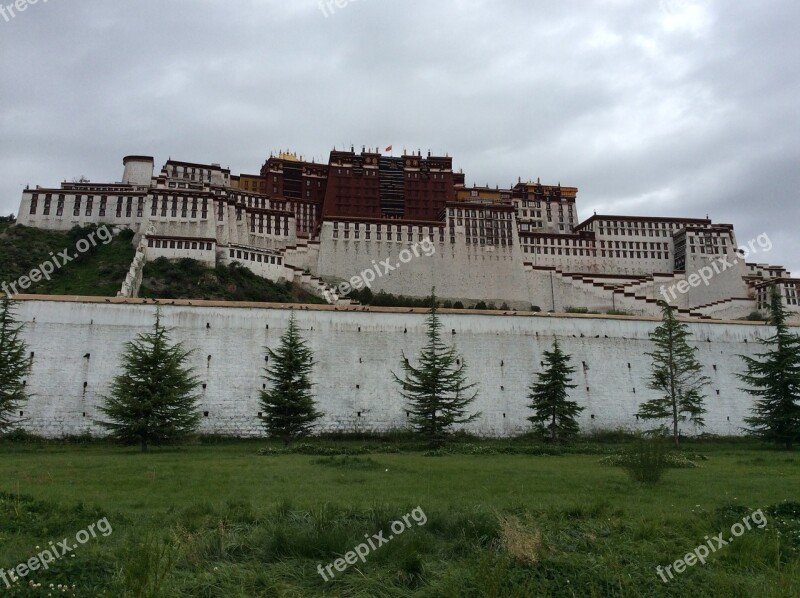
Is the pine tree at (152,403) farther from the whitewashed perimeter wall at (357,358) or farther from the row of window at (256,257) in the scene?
the row of window at (256,257)

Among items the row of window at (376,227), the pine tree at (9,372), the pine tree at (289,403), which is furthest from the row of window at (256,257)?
the pine tree at (289,403)

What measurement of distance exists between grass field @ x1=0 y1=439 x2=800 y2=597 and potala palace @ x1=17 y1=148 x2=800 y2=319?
144ft

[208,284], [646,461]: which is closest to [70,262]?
[208,284]

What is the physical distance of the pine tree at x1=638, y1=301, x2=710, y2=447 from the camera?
1197 inches

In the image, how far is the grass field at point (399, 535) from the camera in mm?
8398

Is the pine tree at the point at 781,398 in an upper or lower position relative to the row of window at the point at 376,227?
lower

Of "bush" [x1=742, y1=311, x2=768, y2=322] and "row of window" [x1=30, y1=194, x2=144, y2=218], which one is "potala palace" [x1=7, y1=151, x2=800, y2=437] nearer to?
"row of window" [x1=30, y1=194, x2=144, y2=218]

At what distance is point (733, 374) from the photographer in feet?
120

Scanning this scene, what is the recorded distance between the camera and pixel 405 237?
73375 mm

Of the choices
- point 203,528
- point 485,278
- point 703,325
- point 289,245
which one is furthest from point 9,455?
point 485,278

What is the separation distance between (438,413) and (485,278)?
41894mm

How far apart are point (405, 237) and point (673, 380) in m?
45.6

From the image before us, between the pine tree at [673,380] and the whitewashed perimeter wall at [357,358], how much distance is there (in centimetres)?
152

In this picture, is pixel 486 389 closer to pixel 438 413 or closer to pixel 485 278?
pixel 438 413
